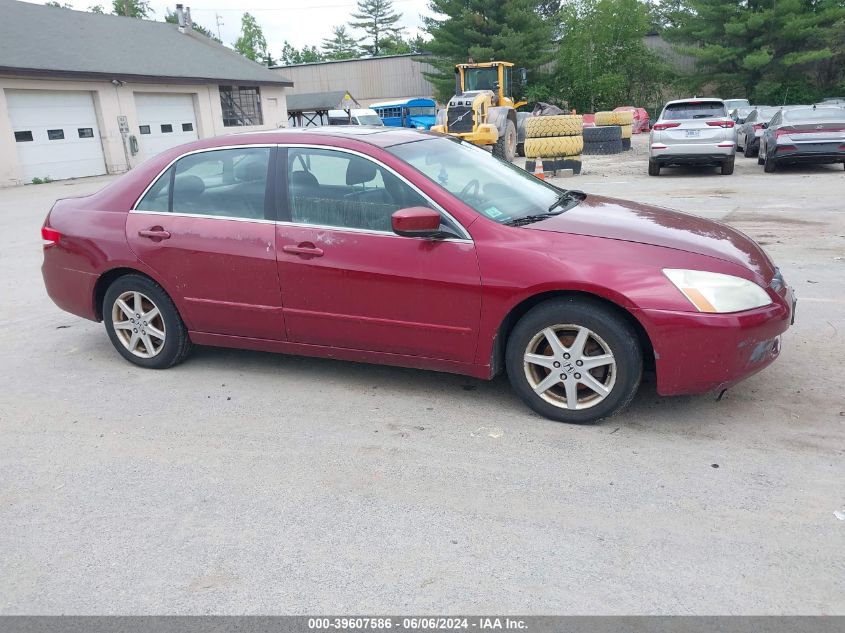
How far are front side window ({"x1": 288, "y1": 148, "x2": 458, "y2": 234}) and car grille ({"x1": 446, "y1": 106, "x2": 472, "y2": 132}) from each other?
1612 centimetres

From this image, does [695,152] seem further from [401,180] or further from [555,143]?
[401,180]

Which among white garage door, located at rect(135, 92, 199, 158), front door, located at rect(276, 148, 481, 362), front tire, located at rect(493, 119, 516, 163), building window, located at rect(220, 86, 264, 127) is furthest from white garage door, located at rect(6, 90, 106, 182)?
front door, located at rect(276, 148, 481, 362)

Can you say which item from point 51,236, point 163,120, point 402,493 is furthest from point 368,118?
point 402,493

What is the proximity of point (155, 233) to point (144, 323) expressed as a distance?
2.21 feet

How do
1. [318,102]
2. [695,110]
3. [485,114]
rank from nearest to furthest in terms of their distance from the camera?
[695,110], [485,114], [318,102]

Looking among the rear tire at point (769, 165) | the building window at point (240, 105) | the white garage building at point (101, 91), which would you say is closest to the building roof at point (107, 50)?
the white garage building at point (101, 91)

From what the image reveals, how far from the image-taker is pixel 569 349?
151 inches

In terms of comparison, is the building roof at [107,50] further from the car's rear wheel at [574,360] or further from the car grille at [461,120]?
the car's rear wheel at [574,360]

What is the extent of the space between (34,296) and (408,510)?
5.94 m

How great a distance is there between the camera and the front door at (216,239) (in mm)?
4512

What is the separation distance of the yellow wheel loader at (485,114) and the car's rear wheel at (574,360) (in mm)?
14309

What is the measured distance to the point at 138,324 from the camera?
5.04m

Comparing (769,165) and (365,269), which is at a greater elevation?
(365,269)

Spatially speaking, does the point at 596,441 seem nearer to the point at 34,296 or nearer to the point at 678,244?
the point at 678,244
